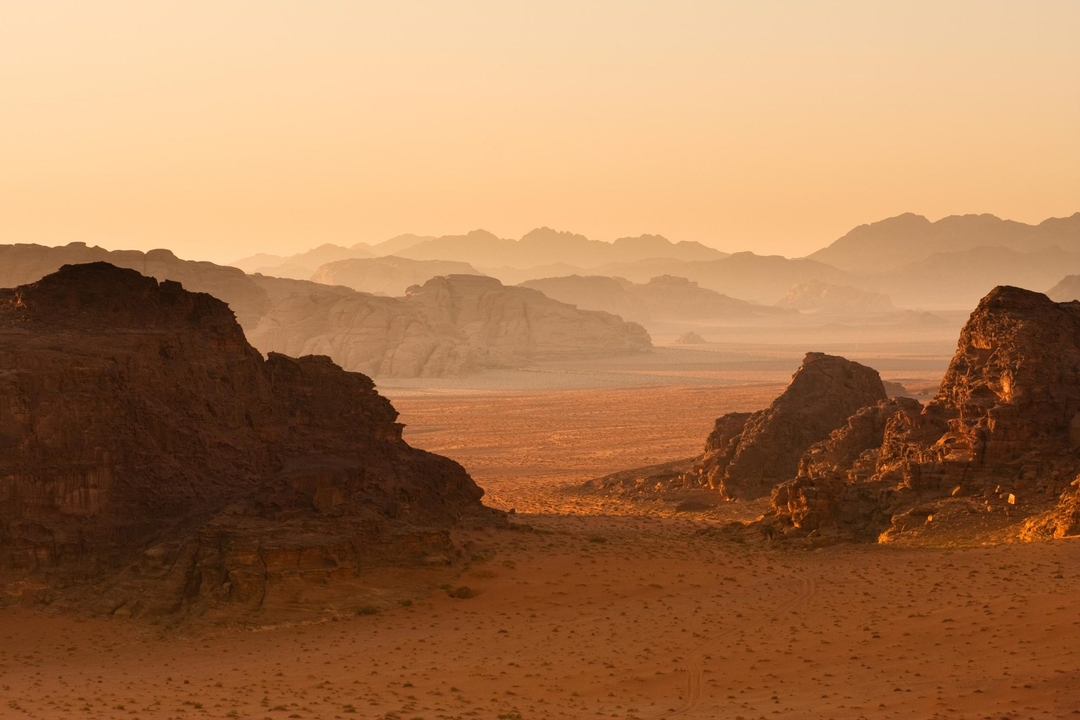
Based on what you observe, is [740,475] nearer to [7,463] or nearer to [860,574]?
[860,574]

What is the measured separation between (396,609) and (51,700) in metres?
6.17

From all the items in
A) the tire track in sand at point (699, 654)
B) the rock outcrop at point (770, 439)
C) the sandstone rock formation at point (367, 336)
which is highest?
the sandstone rock formation at point (367, 336)

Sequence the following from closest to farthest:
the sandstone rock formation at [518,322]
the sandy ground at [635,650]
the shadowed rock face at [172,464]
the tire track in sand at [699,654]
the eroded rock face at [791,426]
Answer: the sandy ground at [635,650] < the tire track in sand at [699,654] < the shadowed rock face at [172,464] < the eroded rock face at [791,426] < the sandstone rock formation at [518,322]

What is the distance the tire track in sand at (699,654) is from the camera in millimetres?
14878

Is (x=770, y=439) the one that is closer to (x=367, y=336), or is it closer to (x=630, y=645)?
(x=630, y=645)

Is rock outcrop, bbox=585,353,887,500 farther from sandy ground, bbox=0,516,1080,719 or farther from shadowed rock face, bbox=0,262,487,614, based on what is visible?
shadowed rock face, bbox=0,262,487,614

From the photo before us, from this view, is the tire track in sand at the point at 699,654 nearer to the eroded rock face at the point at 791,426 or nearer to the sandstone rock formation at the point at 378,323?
the eroded rock face at the point at 791,426

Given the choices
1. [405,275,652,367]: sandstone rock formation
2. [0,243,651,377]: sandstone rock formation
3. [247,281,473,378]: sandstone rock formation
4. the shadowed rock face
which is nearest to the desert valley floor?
the shadowed rock face

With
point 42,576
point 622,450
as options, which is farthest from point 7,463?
point 622,450

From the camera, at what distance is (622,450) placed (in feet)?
167

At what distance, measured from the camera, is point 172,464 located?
21.4 m

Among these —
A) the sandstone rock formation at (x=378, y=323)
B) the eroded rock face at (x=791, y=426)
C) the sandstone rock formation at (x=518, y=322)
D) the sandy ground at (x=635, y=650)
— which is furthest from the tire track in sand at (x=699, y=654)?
the sandstone rock formation at (x=518, y=322)

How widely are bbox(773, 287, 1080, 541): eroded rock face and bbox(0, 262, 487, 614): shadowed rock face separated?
865 centimetres

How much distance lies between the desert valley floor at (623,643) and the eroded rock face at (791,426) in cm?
793
